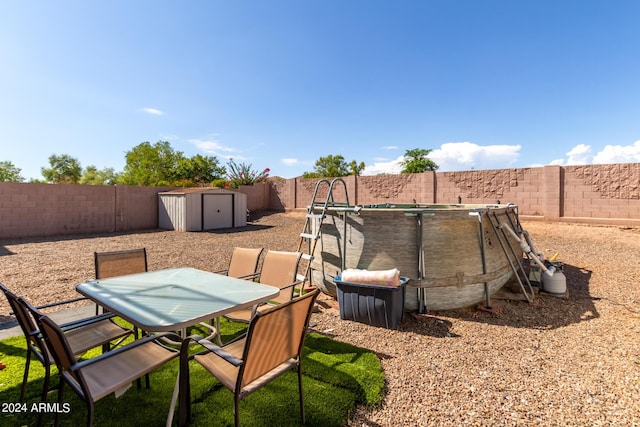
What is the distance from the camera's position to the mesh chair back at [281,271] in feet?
10.3

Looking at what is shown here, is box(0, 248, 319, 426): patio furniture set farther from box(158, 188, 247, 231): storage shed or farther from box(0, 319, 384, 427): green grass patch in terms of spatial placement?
box(158, 188, 247, 231): storage shed

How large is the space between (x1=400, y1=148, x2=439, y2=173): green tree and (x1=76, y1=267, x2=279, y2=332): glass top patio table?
111 feet

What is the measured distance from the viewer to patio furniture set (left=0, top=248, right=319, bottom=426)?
4.97ft

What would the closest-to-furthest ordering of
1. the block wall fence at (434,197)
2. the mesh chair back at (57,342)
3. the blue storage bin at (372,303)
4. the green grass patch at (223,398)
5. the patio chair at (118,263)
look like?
the mesh chair back at (57,342) < the green grass patch at (223,398) < the patio chair at (118,263) < the blue storage bin at (372,303) < the block wall fence at (434,197)

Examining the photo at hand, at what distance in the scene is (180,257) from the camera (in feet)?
24.5

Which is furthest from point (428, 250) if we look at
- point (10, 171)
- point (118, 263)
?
point (10, 171)

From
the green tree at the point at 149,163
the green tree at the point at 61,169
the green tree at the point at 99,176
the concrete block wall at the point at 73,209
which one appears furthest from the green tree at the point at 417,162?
the green tree at the point at 61,169

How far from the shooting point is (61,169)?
170ft

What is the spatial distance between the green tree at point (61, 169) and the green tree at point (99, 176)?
1485 millimetres

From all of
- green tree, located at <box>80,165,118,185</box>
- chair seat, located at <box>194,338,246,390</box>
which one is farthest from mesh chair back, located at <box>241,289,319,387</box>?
green tree, located at <box>80,165,118,185</box>

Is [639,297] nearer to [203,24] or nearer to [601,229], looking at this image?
[601,229]

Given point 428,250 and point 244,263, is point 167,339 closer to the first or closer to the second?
point 244,263

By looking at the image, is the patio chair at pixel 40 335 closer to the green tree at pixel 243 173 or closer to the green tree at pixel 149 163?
the green tree at pixel 243 173

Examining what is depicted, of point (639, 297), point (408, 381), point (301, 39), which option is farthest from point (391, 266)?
point (301, 39)
